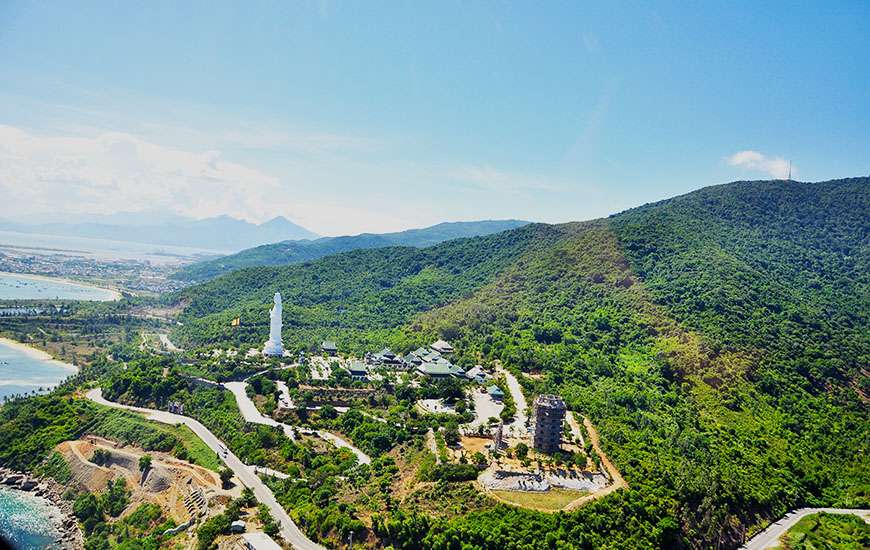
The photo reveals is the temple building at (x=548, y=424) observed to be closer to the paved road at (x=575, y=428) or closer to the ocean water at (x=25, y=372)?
the paved road at (x=575, y=428)

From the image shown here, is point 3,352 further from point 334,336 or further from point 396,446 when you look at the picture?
point 396,446

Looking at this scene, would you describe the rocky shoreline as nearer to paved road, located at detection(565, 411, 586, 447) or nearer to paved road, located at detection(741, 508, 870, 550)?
paved road, located at detection(565, 411, 586, 447)

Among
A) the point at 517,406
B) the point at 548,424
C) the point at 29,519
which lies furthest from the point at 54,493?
the point at 548,424

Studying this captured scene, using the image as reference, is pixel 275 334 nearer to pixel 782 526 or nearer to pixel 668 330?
pixel 668 330

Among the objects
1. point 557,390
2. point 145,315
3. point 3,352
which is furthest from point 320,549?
point 145,315

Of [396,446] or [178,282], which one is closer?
[396,446]

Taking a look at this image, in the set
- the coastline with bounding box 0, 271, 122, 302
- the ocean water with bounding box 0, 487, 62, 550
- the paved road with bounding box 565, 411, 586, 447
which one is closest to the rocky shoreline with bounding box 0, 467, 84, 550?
the ocean water with bounding box 0, 487, 62, 550
